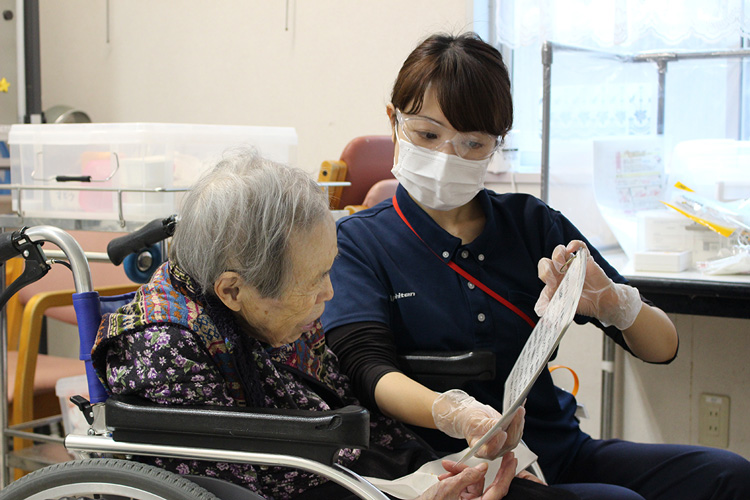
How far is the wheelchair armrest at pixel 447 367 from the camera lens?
112 cm

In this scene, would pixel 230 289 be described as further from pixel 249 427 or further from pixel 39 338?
pixel 39 338

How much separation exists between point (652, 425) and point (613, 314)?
1274 millimetres

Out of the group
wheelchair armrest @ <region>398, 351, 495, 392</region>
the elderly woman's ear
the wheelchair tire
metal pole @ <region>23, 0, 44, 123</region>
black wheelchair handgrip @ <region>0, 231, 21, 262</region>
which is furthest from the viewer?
metal pole @ <region>23, 0, 44, 123</region>

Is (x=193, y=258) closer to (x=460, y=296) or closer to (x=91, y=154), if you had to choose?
(x=460, y=296)

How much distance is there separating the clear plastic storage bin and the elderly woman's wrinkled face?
0.76 m

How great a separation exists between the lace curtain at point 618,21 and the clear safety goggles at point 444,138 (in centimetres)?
103

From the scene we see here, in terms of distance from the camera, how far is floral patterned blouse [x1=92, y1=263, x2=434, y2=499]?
2.76 ft

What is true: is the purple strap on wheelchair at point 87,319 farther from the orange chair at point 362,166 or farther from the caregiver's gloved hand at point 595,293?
the orange chair at point 362,166

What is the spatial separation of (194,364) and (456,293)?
20.2 inches

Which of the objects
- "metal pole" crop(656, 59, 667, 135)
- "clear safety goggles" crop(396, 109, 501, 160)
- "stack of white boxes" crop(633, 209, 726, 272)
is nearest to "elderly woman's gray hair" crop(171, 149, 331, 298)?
"clear safety goggles" crop(396, 109, 501, 160)

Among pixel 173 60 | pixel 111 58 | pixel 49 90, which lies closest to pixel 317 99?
pixel 173 60

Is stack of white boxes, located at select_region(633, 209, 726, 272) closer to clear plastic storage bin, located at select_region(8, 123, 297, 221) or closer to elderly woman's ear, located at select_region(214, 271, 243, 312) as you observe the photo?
clear plastic storage bin, located at select_region(8, 123, 297, 221)

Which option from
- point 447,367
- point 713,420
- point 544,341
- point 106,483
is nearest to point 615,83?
point 713,420

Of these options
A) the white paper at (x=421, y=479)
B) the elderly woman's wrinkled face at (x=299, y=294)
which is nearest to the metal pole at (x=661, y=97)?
the white paper at (x=421, y=479)
